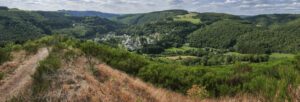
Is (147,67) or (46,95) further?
(147,67)

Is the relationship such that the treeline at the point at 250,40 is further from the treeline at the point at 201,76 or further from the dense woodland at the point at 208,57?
the treeline at the point at 201,76

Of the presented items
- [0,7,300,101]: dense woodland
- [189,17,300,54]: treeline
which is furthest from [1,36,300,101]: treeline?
[189,17,300,54]: treeline

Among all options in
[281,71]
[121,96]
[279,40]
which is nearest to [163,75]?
[121,96]

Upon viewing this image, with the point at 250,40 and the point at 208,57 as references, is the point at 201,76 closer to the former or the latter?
the point at 208,57

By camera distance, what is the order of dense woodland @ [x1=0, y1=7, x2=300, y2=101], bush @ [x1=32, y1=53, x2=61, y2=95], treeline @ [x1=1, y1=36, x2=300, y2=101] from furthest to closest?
dense woodland @ [x1=0, y1=7, x2=300, y2=101] → bush @ [x1=32, y1=53, x2=61, y2=95] → treeline @ [x1=1, y1=36, x2=300, y2=101]

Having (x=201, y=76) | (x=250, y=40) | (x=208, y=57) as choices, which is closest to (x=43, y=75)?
(x=201, y=76)

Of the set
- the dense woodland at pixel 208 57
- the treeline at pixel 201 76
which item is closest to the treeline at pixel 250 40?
the dense woodland at pixel 208 57

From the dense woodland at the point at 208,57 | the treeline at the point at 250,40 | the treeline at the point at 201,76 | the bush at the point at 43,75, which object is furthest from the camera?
the treeline at the point at 250,40

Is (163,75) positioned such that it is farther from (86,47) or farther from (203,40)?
(203,40)

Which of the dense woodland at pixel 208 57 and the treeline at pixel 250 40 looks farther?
the treeline at pixel 250 40

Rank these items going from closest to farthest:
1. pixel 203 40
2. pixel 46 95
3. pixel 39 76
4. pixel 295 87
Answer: pixel 295 87, pixel 46 95, pixel 39 76, pixel 203 40

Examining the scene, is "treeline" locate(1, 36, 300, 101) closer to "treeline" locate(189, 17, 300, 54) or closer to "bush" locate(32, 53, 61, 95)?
"bush" locate(32, 53, 61, 95)
